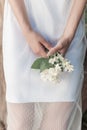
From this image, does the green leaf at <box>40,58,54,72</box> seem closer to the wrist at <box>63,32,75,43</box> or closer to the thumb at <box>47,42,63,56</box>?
the thumb at <box>47,42,63,56</box>

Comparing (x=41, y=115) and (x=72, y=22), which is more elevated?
(x=72, y=22)

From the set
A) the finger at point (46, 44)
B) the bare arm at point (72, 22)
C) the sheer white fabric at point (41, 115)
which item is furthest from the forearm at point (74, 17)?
the sheer white fabric at point (41, 115)

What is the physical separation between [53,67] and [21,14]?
1.01 feet

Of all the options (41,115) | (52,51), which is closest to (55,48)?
(52,51)

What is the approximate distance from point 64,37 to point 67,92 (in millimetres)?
271

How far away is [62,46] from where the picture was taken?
1.81 metres

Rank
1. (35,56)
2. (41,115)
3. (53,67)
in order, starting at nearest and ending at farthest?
1. (53,67)
2. (35,56)
3. (41,115)

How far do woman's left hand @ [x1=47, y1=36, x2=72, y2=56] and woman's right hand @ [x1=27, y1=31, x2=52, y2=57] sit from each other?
3 cm

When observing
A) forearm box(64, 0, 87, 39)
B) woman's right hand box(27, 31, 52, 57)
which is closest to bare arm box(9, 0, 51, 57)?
woman's right hand box(27, 31, 52, 57)

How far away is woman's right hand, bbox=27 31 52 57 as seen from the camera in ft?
5.94

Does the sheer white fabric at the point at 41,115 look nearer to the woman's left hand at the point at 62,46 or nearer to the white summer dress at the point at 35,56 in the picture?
the white summer dress at the point at 35,56

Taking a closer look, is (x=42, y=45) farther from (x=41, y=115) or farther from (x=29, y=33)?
(x=41, y=115)

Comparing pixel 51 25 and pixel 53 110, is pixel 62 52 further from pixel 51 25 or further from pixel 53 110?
pixel 53 110

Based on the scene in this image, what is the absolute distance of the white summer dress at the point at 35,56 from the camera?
6.03 feet
